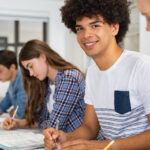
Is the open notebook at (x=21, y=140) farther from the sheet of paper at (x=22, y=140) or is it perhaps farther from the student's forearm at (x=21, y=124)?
the student's forearm at (x=21, y=124)

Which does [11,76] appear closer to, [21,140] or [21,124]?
[21,124]

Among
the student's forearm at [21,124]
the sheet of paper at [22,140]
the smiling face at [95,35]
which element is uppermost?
the smiling face at [95,35]

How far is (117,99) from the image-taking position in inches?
47.9

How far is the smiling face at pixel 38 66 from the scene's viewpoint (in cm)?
187

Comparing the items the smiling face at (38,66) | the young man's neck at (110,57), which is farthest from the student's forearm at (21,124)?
the young man's neck at (110,57)

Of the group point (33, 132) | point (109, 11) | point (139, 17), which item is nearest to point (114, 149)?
point (109, 11)

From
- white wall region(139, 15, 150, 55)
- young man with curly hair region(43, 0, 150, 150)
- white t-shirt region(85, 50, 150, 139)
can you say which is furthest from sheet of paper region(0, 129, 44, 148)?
white wall region(139, 15, 150, 55)

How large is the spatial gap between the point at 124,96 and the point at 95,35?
285mm

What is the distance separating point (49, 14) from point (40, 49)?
254cm

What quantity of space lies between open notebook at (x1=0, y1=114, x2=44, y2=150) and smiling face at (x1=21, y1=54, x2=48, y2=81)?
372 mm

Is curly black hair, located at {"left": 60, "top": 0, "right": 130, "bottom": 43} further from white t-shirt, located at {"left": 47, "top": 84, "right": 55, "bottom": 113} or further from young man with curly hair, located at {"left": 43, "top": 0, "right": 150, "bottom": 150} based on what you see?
white t-shirt, located at {"left": 47, "top": 84, "right": 55, "bottom": 113}

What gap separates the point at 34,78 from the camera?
2.03 metres

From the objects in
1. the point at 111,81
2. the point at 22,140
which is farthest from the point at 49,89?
the point at 111,81

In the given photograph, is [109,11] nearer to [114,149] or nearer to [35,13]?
[114,149]
